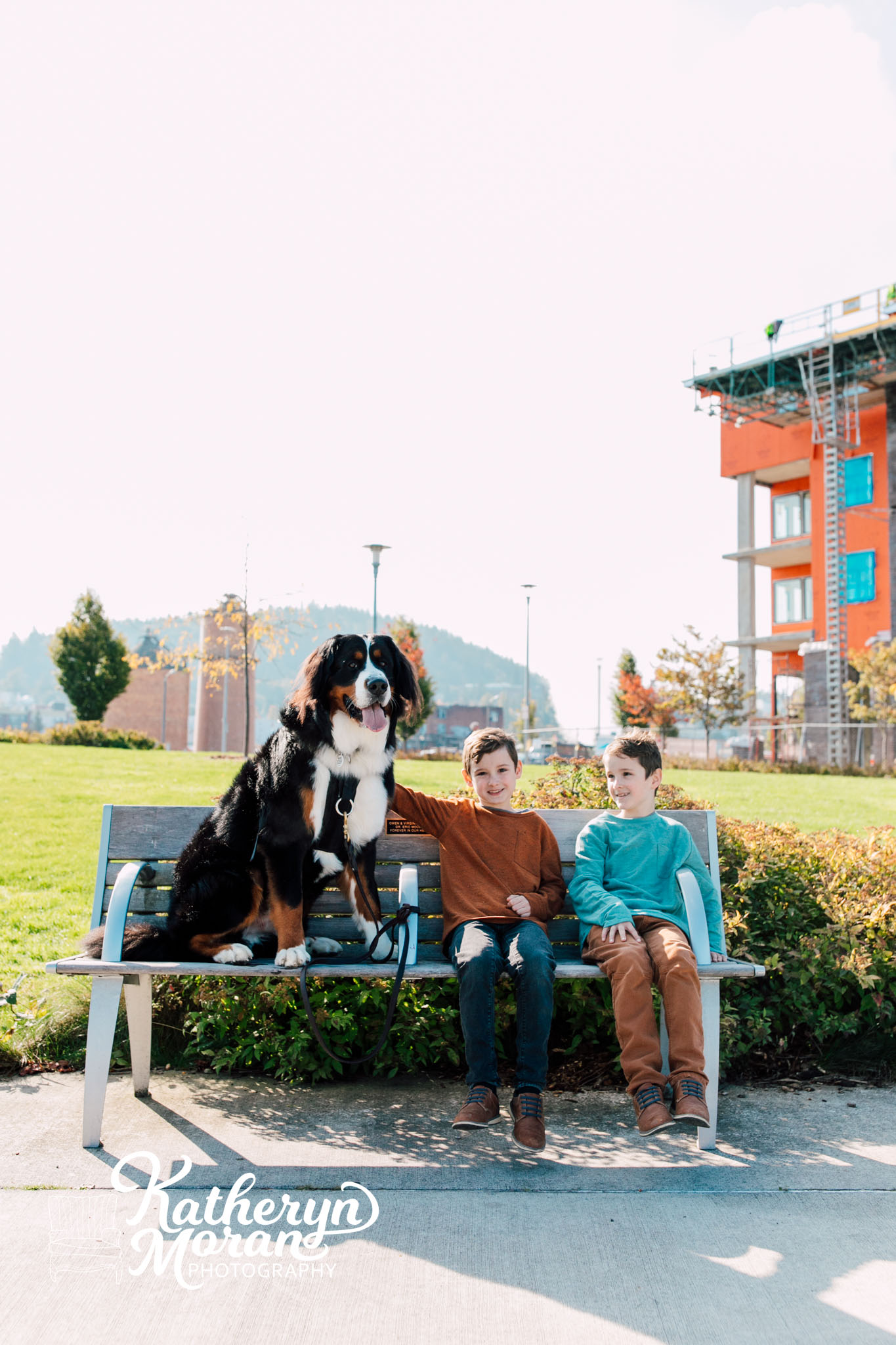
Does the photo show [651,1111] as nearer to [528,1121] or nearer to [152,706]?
[528,1121]

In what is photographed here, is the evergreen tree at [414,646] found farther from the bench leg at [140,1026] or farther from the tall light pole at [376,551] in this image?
the bench leg at [140,1026]

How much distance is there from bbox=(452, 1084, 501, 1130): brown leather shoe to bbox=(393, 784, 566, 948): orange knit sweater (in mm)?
662

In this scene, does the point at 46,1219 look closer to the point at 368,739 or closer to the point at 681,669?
the point at 368,739

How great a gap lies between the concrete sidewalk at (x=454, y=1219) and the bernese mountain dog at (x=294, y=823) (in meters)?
0.64

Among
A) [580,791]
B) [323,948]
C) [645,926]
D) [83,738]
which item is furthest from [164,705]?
[645,926]

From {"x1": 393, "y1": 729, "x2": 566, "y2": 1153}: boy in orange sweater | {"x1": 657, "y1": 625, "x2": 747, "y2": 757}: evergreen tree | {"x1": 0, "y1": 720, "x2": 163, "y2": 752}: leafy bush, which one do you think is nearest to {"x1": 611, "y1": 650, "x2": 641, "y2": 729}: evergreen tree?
{"x1": 657, "y1": 625, "x2": 747, "y2": 757}: evergreen tree

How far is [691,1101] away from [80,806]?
30.0ft

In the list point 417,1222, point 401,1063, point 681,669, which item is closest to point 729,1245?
point 417,1222

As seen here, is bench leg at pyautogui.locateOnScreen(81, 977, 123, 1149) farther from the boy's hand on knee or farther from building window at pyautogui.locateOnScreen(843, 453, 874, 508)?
building window at pyautogui.locateOnScreen(843, 453, 874, 508)

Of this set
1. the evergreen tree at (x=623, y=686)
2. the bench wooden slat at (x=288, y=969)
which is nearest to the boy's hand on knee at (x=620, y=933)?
the bench wooden slat at (x=288, y=969)

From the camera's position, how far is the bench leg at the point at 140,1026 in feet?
12.6

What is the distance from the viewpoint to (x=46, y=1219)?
2.87m

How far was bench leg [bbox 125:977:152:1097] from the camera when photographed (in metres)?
3.85

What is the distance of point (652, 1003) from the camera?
3438 millimetres
